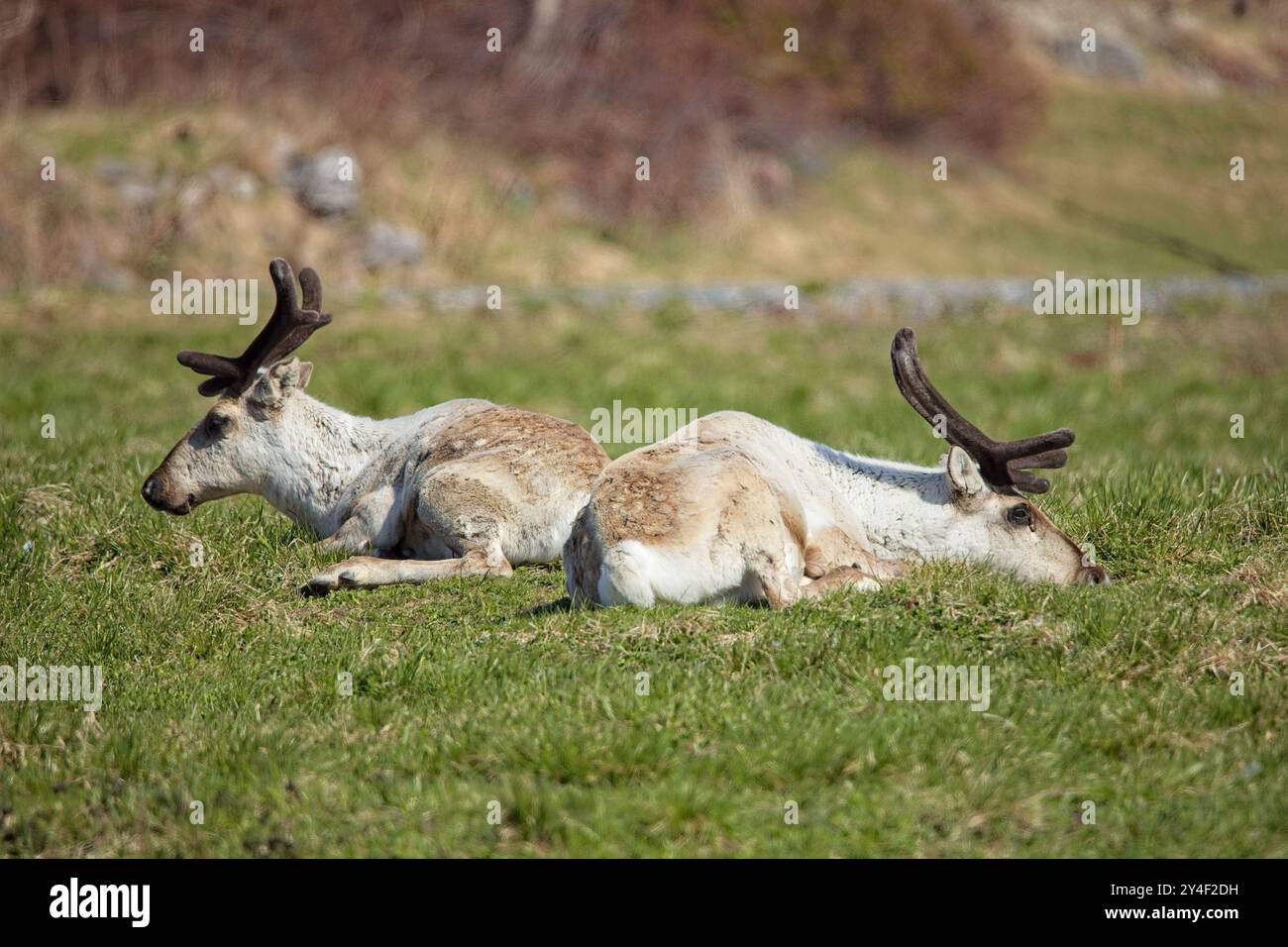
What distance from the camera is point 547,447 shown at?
870 centimetres

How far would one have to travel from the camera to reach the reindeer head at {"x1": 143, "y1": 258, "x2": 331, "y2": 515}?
9.05m

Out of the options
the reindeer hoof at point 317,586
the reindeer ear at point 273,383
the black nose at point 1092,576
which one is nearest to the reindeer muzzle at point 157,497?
the reindeer ear at point 273,383

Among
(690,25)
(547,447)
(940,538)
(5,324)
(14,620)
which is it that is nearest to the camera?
(14,620)

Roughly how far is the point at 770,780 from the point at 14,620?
4292 millimetres

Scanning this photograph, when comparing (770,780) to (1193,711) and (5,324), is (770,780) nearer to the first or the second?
(1193,711)

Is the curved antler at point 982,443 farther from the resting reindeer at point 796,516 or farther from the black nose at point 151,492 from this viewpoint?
the black nose at point 151,492

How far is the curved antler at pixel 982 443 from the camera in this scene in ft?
25.3

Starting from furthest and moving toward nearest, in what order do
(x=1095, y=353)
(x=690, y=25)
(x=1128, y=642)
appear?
1. (x=690, y=25)
2. (x=1095, y=353)
3. (x=1128, y=642)

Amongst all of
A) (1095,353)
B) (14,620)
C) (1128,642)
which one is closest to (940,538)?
(1128,642)

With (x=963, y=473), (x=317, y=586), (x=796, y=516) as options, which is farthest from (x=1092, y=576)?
(x=317, y=586)

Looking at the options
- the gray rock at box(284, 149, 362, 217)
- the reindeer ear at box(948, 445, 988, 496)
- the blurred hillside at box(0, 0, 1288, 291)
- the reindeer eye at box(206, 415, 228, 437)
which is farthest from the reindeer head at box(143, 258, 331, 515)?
the gray rock at box(284, 149, 362, 217)

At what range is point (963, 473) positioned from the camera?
7836 mm

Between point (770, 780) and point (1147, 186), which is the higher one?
point (1147, 186)

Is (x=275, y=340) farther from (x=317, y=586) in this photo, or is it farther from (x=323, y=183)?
(x=323, y=183)
